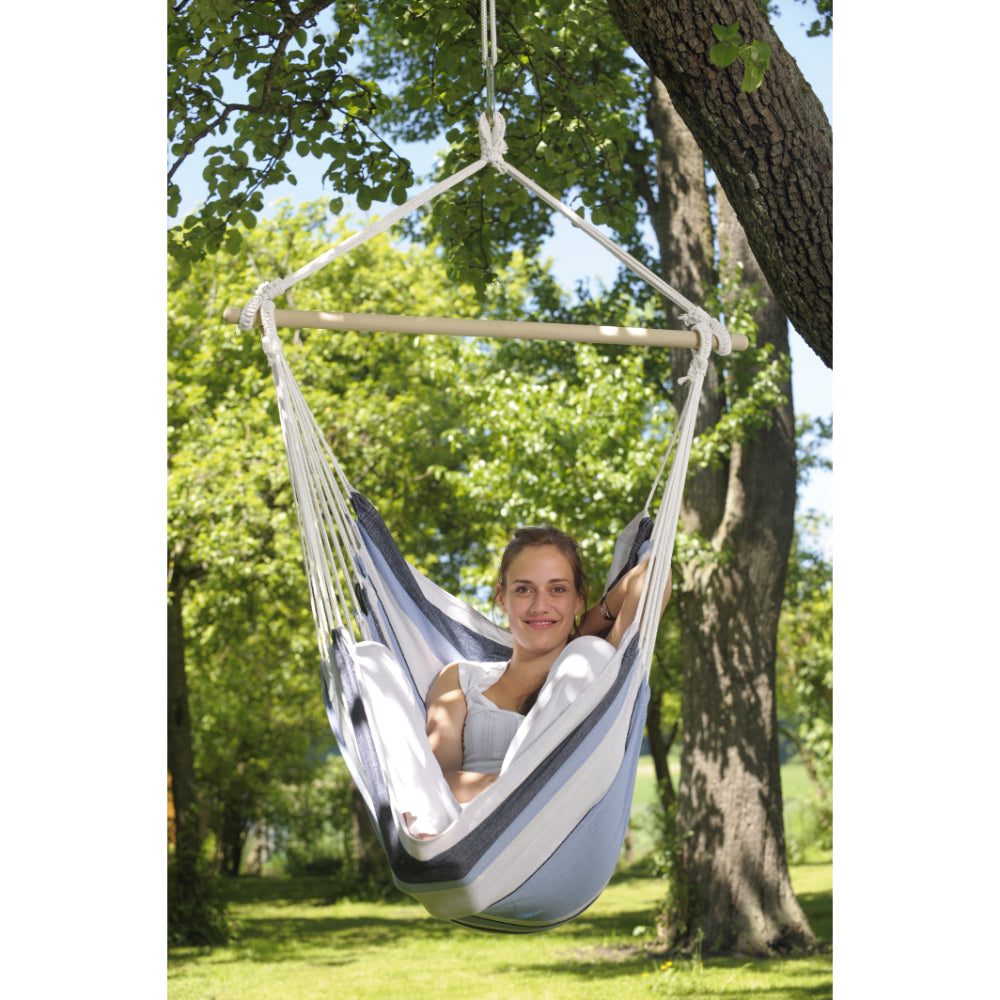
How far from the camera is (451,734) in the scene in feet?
5.94

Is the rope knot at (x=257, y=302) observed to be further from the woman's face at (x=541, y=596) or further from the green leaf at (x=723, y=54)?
the green leaf at (x=723, y=54)

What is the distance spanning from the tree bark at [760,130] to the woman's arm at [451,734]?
988mm

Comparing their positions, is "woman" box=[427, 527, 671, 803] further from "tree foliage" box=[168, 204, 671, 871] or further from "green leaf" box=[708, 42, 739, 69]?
"tree foliage" box=[168, 204, 671, 871]

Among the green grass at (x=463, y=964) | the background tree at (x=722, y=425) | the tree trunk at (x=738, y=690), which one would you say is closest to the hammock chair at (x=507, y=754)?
the background tree at (x=722, y=425)

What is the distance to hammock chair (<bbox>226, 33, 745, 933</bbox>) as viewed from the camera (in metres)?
1.54

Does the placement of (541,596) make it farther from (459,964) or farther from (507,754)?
(459,964)

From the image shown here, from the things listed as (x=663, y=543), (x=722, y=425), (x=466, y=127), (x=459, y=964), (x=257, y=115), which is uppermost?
(x=466, y=127)

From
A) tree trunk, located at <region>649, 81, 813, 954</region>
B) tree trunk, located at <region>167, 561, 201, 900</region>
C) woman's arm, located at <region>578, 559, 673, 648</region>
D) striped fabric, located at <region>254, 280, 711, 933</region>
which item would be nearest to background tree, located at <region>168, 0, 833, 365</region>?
striped fabric, located at <region>254, 280, 711, 933</region>

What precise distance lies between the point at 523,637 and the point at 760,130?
3.19 feet

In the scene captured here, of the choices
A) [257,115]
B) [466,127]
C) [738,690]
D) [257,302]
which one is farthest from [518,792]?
[738,690]

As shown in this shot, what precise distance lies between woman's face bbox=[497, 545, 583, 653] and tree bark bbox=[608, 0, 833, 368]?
0.74 m
